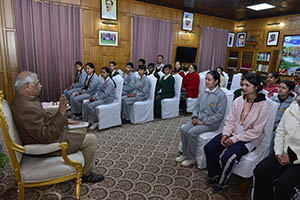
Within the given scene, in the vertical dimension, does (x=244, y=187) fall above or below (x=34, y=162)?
below

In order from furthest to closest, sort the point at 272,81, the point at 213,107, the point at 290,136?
1. the point at 272,81
2. the point at 213,107
3. the point at 290,136

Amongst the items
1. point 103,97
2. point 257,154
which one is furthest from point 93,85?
point 257,154

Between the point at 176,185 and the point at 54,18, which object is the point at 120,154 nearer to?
the point at 176,185

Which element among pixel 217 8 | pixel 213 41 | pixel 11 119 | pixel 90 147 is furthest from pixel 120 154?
pixel 213 41

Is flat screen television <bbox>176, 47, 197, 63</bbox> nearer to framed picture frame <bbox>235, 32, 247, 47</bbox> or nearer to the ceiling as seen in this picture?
the ceiling

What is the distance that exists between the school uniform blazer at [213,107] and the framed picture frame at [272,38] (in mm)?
6640

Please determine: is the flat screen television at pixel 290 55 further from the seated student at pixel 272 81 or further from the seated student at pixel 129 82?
the seated student at pixel 129 82

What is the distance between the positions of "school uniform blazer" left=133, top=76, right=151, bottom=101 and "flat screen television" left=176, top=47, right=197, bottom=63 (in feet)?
12.9

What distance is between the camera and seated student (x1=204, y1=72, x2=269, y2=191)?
2.09 meters

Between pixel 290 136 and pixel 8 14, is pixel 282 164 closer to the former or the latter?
pixel 290 136

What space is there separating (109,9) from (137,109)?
364cm

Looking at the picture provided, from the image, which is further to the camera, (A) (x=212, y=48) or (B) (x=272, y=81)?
(A) (x=212, y=48)

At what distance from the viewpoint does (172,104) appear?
4621 mm

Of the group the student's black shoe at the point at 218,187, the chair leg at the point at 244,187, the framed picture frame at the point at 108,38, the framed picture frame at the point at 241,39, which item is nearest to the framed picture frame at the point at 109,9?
the framed picture frame at the point at 108,38
